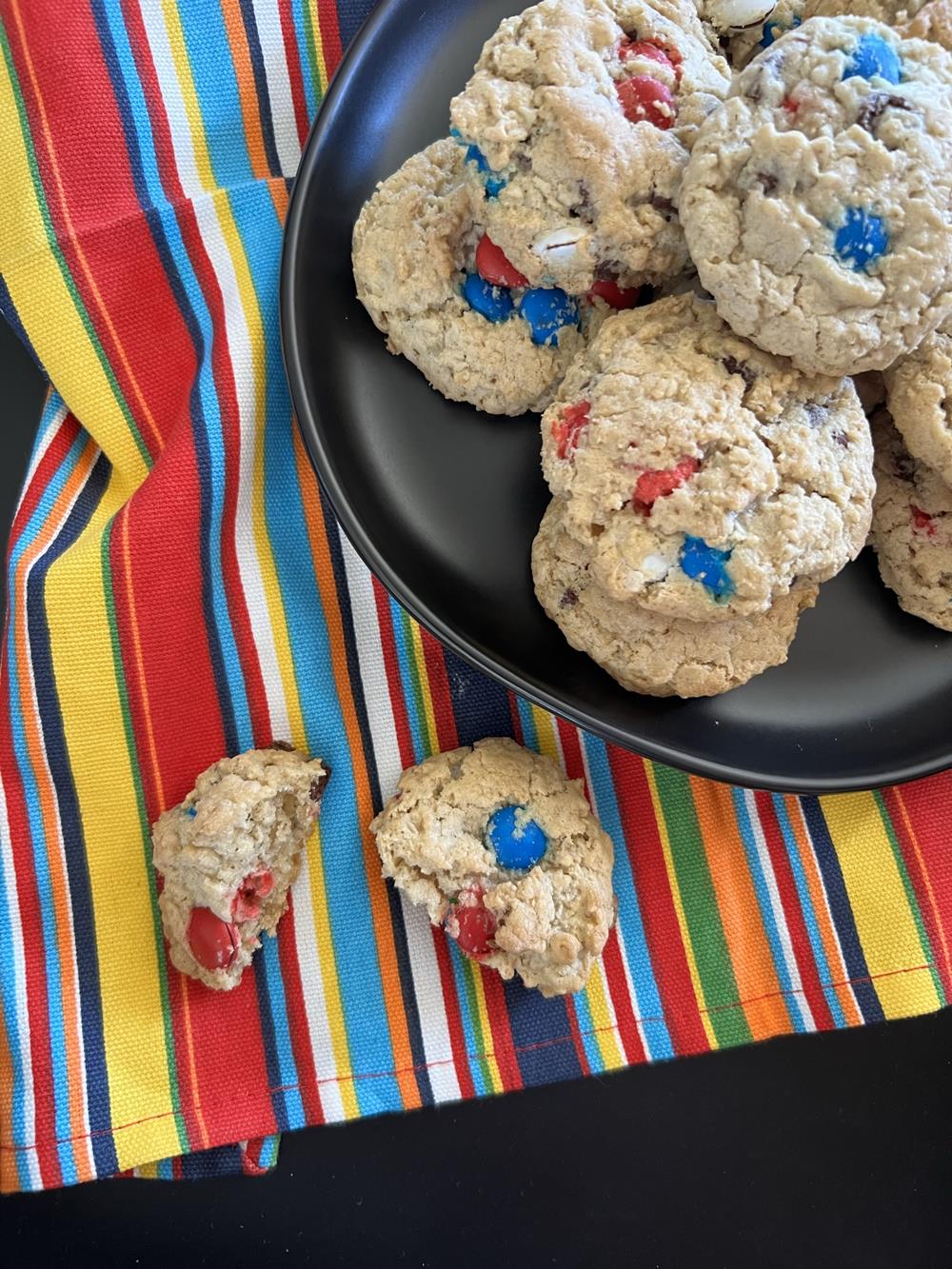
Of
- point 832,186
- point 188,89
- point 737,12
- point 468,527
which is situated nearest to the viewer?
point 832,186

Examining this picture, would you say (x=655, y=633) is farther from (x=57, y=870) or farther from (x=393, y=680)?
(x=57, y=870)

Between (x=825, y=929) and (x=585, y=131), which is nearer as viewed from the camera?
(x=585, y=131)

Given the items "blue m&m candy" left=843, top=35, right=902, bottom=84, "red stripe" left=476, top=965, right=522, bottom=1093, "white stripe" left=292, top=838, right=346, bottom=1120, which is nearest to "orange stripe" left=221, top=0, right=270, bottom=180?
"blue m&m candy" left=843, top=35, right=902, bottom=84

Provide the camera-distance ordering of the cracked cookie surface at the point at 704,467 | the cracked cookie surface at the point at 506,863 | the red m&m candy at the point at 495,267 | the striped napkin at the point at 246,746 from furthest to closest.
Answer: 1. the striped napkin at the point at 246,746
2. the cracked cookie surface at the point at 506,863
3. the red m&m candy at the point at 495,267
4. the cracked cookie surface at the point at 704,467

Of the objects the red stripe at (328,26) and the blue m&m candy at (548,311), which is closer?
the blue m&m candy at (548,311)

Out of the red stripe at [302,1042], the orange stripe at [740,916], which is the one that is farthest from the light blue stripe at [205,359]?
the orange stripe at [740,916]

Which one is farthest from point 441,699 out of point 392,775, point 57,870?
point 57,870

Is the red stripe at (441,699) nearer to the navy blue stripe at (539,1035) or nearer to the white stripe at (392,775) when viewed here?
the white stripe at (392,775)
